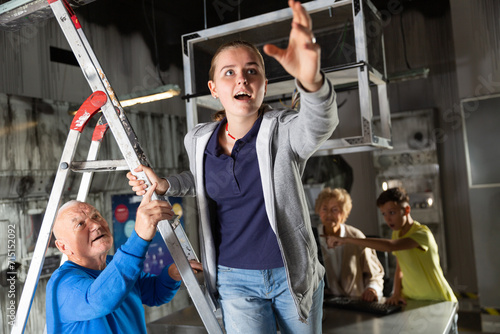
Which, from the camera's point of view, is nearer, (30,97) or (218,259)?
(218,259)

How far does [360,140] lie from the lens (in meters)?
2.86

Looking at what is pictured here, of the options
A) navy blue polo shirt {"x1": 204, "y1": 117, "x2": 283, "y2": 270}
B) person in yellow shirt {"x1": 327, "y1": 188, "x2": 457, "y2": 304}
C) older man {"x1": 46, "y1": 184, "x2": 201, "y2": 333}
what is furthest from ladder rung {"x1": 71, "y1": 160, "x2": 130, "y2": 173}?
person in yellow shirt {"x1": 327, "y1": 188, "x2": 457, "y2": 304}

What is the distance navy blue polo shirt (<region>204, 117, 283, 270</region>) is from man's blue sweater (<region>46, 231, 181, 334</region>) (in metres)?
0.37

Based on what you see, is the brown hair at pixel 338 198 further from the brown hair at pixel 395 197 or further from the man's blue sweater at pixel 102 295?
the man's blue sweater at pixel 102 295

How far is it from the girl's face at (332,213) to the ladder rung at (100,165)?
8.98 feet

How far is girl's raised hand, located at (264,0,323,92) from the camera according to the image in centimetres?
113

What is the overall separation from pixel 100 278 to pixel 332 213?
2.79 m

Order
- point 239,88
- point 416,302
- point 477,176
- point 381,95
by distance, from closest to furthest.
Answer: point 239,88 < point 416,302 < point 381,95 < point 477,176

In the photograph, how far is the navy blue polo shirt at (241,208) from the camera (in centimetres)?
153

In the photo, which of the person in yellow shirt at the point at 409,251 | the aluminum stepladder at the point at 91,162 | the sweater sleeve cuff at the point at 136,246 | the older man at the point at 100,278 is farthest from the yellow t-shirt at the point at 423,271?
the sweater sleeve cuff at the point at 136,246

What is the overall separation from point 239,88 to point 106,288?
0.96 metres

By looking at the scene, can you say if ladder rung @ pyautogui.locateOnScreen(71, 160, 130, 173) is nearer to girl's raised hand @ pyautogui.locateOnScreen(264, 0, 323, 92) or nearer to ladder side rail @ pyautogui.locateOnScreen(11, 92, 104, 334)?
ladder side rail @ pyautogui.locateOnScreen(11, 92, 104, 334)

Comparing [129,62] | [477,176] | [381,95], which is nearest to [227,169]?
[381,95]

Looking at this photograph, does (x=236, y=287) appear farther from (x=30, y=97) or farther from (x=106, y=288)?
(x=30, y=97)
